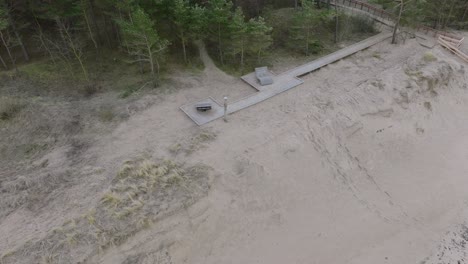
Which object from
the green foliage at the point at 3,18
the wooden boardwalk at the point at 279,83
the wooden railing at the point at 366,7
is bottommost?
the wooden boardwalk at the point at 279,83

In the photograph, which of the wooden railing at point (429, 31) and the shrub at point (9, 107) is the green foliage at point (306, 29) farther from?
the shrub at point (9, 107)

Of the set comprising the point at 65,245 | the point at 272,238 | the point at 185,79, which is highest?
the point at 185,79

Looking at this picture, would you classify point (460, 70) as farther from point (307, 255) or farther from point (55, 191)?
point (55, 191)

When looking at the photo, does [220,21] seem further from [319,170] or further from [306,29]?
[319,170]

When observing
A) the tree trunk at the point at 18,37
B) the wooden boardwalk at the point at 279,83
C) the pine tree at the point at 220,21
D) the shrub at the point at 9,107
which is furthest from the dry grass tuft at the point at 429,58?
the tree trunk at the point at 18,37

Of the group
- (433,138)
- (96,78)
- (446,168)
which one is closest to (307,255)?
(446,168)
